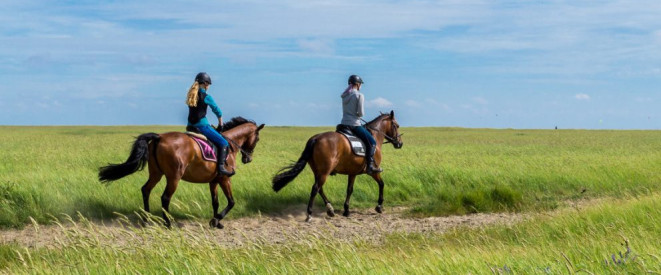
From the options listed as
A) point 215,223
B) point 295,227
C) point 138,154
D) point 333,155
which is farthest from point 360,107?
point 138,154

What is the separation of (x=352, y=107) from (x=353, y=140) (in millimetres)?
699

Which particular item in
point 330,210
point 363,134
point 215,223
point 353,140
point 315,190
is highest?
point 363,134

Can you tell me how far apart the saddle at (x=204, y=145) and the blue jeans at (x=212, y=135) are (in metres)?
0.09

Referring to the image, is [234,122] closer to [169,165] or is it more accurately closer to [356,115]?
[169,165]

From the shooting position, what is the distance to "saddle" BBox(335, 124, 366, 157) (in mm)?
13992

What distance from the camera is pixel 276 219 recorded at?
44.8 ft

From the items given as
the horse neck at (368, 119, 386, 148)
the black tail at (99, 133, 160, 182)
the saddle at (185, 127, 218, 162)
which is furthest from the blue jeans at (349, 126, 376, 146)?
the black tail at (99, 133, 160, 182)

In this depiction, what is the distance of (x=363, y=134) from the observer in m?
14.3

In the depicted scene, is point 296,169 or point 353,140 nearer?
point 296,169

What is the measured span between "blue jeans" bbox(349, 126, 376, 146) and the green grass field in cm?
178

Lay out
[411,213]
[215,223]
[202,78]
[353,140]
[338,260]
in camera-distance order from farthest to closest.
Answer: [411,213], [353,140], [215,223], [202,78], [338,260]

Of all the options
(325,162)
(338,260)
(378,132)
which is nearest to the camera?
(338,260)

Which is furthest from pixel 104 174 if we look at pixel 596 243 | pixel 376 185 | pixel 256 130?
pixel 596 243

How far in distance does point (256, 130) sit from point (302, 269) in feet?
25.2
